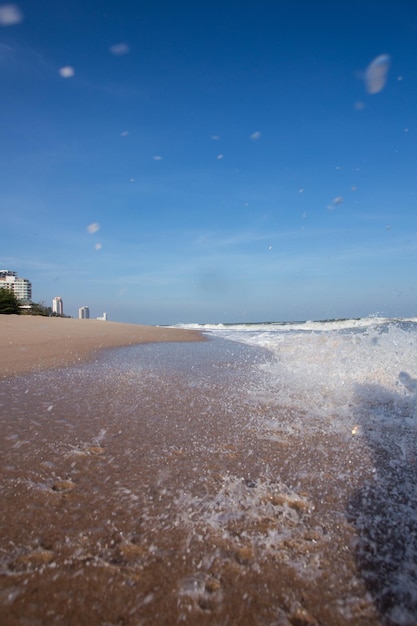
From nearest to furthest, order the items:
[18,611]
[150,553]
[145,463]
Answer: [18,611]
[150,553]
[145,463]

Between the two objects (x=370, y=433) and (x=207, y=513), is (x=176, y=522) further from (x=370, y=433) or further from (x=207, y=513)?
(x=370, y=433)

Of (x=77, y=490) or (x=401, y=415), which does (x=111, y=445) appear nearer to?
(x=77, y=490)

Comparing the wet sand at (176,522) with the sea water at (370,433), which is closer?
the wet sand at (176,522)

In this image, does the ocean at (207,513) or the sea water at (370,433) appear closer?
the ocean at (207,513)

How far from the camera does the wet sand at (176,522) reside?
99 cm

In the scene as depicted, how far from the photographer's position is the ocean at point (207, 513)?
999mm

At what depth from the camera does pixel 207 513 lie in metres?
1.42

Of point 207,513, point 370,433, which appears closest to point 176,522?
point 207,513

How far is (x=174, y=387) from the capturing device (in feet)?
12.6

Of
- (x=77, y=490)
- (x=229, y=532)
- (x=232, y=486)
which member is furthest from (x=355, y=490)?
(x=77, y=490)

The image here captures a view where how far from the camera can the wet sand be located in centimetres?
99

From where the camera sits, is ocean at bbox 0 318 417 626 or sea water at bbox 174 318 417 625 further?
sea water at bbox 174 318 417 625

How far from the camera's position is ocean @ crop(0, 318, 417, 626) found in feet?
3.28

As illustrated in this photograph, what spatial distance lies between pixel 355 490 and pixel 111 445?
1390 mm
